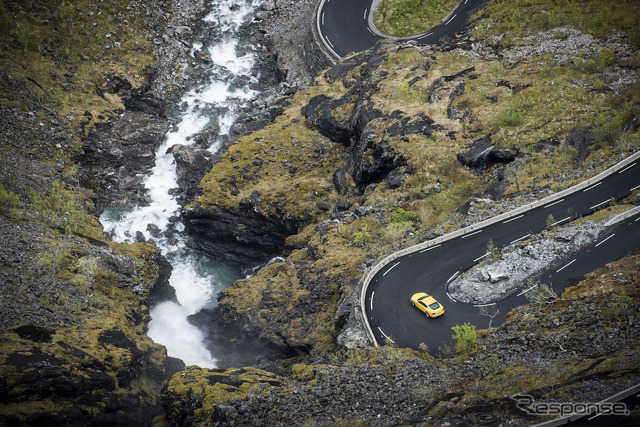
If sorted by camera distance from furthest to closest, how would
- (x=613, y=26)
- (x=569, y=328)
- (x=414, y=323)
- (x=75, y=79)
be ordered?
(x=75, y=79)
(x=613, y=26)
(x=414, y=323)
(x=569, y=328)

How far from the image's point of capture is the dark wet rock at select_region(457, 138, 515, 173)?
42.6 meters

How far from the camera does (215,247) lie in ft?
176

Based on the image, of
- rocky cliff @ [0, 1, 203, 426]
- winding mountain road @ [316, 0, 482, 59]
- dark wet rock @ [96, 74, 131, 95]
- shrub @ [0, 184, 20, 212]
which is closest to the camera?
rocky cliff @ [0, 1, 203, 426]

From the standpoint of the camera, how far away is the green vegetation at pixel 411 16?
2507 inches

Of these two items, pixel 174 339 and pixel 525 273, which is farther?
pixel 174 339

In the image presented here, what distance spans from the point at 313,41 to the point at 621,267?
47801mm

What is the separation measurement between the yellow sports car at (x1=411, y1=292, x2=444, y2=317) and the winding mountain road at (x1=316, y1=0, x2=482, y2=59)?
3731 cm

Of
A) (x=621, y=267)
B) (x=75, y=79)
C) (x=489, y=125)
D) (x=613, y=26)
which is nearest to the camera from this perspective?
(x=621, y=267)

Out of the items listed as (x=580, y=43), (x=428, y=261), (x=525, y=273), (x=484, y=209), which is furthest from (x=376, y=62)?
(x=525, y=273)

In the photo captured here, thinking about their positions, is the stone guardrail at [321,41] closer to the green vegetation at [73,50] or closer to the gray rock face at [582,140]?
the green vegetation at [73,50]

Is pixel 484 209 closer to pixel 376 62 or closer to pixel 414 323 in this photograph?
pixel 414 323

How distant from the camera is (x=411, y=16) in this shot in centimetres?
6462

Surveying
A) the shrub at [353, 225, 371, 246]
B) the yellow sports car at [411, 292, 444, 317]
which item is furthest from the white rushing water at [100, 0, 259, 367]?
the yellow sports car at [411, 292, 444, 317]

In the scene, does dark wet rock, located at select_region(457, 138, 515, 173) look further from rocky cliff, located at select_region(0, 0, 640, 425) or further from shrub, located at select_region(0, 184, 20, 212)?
shrub, located at select_region(0, 184, 20, 212)
